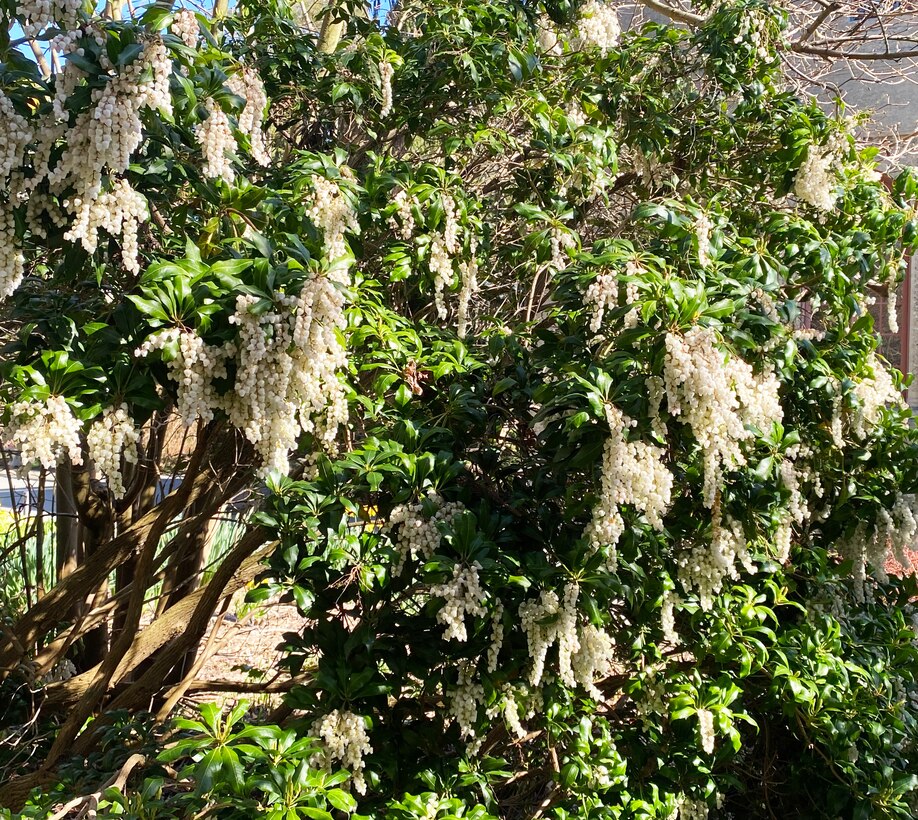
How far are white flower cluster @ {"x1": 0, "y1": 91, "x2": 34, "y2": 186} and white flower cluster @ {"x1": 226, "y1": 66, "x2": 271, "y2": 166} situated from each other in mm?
782

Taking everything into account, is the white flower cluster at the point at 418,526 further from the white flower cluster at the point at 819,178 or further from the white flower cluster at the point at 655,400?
the white flower cluster at the point at 819,178

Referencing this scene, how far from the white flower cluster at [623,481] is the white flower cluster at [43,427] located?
4.22ft

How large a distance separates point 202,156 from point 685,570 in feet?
6.26

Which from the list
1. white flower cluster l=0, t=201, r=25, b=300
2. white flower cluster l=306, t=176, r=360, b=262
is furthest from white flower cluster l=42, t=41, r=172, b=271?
white flower cluster l=306, t=176, r=360, b=262

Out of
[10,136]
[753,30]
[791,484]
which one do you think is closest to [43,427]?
[10,136]

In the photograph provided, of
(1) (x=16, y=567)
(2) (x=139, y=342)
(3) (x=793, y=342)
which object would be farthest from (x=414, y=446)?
(1) (x=16, y=567)

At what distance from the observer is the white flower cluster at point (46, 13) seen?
6.38ft

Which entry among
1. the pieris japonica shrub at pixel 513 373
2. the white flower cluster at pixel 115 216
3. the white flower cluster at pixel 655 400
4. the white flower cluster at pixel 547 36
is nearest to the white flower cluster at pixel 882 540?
the pieris japonica shrub at pixel 513 373

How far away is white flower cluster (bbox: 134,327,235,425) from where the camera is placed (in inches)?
81.7

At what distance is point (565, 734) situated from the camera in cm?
293

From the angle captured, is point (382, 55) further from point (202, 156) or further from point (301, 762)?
point (301, 762)

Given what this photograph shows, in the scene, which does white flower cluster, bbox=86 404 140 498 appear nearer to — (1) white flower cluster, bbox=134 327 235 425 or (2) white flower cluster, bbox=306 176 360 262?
(1) white flower cluster, bbox=134 327 235 425

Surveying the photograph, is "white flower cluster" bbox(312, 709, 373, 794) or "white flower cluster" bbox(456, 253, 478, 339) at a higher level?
"white flower cluster" bbox(456, 253, 478, 339)

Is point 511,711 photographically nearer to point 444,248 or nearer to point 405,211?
point 444,248
